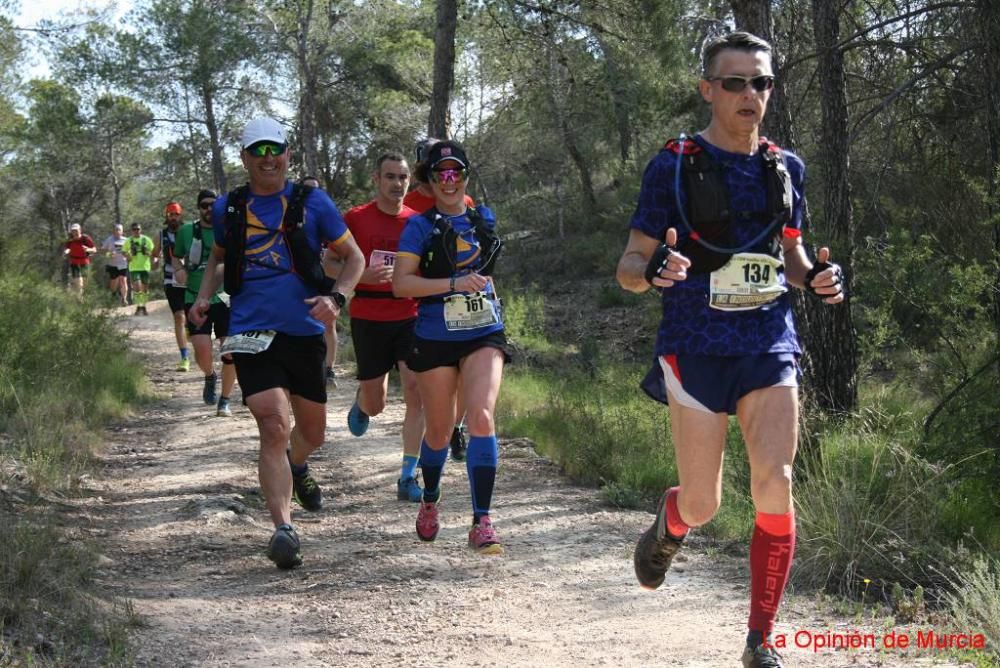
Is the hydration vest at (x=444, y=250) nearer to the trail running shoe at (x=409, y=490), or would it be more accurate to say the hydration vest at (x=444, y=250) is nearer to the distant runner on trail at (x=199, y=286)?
the trail running shoe at (x=409, y=490)

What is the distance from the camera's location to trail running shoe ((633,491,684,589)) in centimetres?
471

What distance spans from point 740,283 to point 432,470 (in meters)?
2.86

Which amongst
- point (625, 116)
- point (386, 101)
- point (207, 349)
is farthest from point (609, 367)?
point (386, 101)

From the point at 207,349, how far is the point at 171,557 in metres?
5.31

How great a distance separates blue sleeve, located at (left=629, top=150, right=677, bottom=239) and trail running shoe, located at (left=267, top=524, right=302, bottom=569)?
2.66m

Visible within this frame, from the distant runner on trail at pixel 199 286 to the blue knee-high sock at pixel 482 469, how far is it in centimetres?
488

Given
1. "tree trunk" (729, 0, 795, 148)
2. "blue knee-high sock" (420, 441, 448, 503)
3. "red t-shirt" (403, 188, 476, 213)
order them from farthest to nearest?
1. "tree trunk" (729, 0, 795, 148)
2. "red t-shirt" (403, 188, 476, 213)
3. "blue knee-high sock" (420, 441, 448, 503)

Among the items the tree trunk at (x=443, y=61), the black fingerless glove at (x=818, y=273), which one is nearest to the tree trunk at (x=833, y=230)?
the black fingerless glove at (x=818, y=273)

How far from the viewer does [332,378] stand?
13086 mm

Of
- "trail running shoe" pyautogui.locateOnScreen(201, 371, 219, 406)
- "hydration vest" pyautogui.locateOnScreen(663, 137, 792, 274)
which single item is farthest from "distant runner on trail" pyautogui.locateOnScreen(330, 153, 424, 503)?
"trail running shoe" pyautogui.locateOnScreen(201, 371, 219, 406)

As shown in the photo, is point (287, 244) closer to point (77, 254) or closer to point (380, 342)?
point (380, 342)

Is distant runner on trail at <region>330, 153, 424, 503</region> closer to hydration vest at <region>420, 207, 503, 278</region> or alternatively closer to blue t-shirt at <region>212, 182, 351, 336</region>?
hydration vest at <region>420, 207, 503, 278</region>

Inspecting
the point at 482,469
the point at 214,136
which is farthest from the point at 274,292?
the point at 214,136

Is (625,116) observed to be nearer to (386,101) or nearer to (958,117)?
(386,101)
